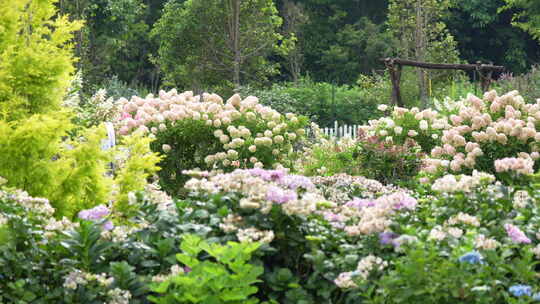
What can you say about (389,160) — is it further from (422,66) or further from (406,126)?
(422,66)

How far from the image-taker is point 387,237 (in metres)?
2.98

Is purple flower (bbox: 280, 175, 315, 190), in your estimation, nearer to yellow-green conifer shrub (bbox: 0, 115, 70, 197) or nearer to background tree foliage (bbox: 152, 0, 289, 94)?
yellow-green conifer shrub (bbox: 0, 115, 70, 197)

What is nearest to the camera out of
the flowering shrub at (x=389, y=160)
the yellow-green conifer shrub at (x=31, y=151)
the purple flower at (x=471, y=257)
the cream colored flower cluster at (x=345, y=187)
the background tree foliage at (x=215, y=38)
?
the purple flower at (x=471, y=257)

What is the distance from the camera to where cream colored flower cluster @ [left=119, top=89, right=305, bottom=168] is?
24.9 ft

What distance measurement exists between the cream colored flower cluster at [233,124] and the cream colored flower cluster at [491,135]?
5.39 feet

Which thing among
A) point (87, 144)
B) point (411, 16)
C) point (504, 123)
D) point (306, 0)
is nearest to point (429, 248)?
point (87, 144)

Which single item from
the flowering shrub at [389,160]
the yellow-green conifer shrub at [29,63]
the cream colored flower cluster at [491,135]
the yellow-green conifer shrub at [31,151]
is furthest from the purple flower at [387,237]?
the flowering shrub at [389,160]

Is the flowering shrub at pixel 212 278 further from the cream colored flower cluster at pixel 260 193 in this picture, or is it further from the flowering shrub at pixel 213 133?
the flowering shrub at pixel 213 133

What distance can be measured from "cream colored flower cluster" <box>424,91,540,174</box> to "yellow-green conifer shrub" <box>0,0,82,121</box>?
11.6 ft

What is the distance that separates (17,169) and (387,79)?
1691 centimetres

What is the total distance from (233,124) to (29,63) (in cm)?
363

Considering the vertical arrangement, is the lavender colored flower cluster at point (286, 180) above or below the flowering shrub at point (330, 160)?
above

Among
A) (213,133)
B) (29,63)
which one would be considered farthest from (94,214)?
(213,133)

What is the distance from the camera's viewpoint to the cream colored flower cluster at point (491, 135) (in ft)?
21.9
